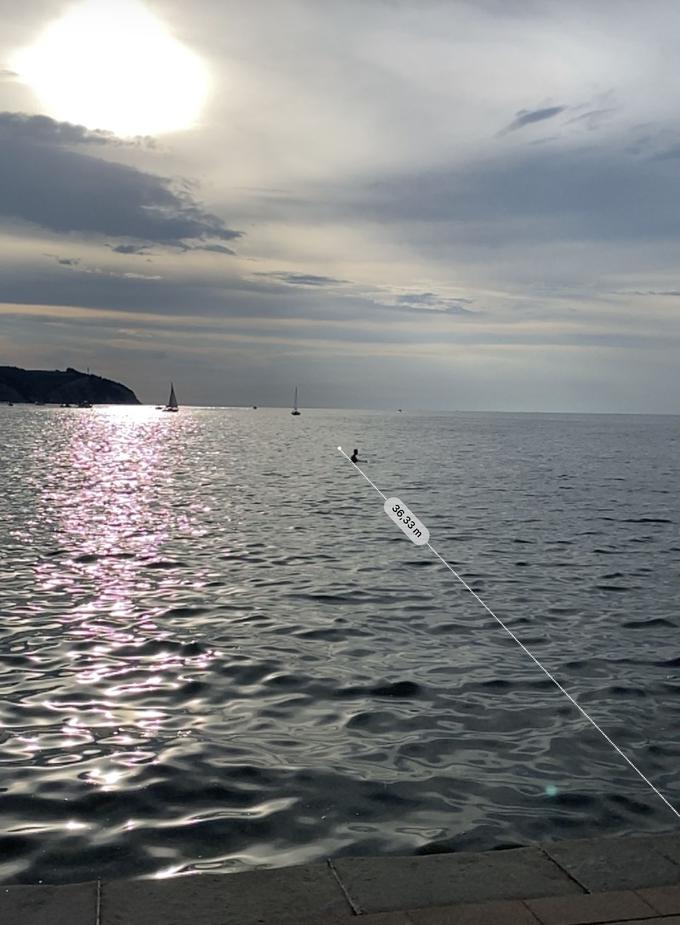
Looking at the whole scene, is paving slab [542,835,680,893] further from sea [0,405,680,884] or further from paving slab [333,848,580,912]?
sea [0,405,680,884]

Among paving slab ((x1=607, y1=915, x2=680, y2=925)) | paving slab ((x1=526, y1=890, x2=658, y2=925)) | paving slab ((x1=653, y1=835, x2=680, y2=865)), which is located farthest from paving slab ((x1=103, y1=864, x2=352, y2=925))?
paving slab ((x1=653, y1=835, x2=680, y2=865))

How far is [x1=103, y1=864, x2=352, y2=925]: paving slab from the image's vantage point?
196 inches

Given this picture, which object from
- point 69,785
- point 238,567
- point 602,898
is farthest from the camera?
point 238,567

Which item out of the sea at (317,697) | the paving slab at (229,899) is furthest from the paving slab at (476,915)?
the sea at (317,697)

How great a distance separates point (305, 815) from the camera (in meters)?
7.41

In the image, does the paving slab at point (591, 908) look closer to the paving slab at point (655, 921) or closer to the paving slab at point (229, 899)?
the paving slab at point (655, 921)

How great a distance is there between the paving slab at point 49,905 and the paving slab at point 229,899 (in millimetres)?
97

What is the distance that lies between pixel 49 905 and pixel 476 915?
247 centimetres

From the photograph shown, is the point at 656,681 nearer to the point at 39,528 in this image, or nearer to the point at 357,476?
the point at 39,528

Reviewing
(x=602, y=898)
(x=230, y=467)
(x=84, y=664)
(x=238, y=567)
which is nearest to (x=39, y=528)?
(x=238, y=567)

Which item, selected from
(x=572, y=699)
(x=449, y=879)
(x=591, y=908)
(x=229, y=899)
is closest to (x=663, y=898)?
(x=591, y=908)

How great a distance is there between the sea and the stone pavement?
42.2 inches

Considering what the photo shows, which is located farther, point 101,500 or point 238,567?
point 101,500

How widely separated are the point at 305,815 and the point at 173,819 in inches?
43.3
